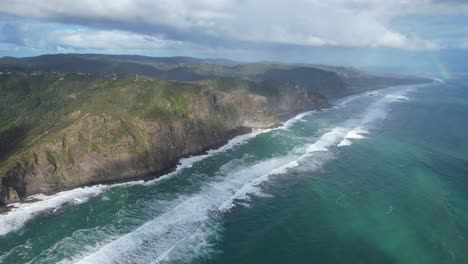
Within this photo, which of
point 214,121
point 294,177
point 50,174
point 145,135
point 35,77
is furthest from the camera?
point 35,77

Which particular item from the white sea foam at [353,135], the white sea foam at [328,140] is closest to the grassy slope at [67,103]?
the white sea foam at [328,140]

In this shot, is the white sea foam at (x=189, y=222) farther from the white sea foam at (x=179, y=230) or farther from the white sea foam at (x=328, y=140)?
the white sea foam at (x=328, y=140)

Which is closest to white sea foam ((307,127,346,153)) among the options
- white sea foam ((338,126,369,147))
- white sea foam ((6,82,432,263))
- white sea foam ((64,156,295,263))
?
white sea foam ((338,126,369,147))

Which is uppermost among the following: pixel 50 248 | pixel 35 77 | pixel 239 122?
pixel 35 77

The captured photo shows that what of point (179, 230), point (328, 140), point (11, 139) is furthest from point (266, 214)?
point (11, 139)

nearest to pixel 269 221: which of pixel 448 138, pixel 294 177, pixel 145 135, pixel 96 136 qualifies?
pixel 294 177

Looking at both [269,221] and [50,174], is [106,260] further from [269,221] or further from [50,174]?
[50,174]

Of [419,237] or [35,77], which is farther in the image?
[35,77]
